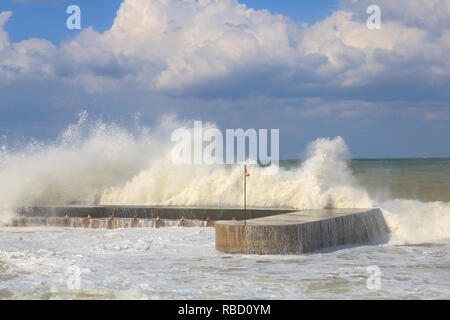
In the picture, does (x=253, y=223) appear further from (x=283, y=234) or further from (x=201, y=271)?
(x=201, y=271)

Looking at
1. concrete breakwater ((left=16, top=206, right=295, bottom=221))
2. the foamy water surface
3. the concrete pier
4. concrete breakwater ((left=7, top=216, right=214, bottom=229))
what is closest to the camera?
the foamy water surface

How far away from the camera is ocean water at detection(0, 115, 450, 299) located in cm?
847

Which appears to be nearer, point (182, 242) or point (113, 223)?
point (182, 242)

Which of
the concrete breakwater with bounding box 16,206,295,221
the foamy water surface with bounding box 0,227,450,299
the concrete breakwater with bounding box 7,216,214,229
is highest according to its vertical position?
the concrete breakwater with bounding box 16,206,295,221

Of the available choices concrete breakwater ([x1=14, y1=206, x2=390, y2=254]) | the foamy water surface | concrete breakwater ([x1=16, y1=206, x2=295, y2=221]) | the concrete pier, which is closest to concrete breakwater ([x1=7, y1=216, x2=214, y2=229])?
concrete breakwater ([x1=14, y1=206, x2=390, y2=254])

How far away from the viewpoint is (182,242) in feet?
44.8

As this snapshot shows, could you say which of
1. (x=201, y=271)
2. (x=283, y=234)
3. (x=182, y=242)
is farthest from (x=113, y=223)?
(x=201, y=271)

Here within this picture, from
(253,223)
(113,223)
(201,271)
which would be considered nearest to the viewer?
(201,271)

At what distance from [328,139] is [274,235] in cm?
909

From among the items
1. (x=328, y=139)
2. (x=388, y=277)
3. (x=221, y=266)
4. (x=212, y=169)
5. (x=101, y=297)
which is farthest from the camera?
(x=212, y=169)

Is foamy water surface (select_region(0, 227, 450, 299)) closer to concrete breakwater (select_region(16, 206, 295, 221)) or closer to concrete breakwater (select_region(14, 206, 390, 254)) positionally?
concrete breakwater (select_region(14, 206, 390, 254))
